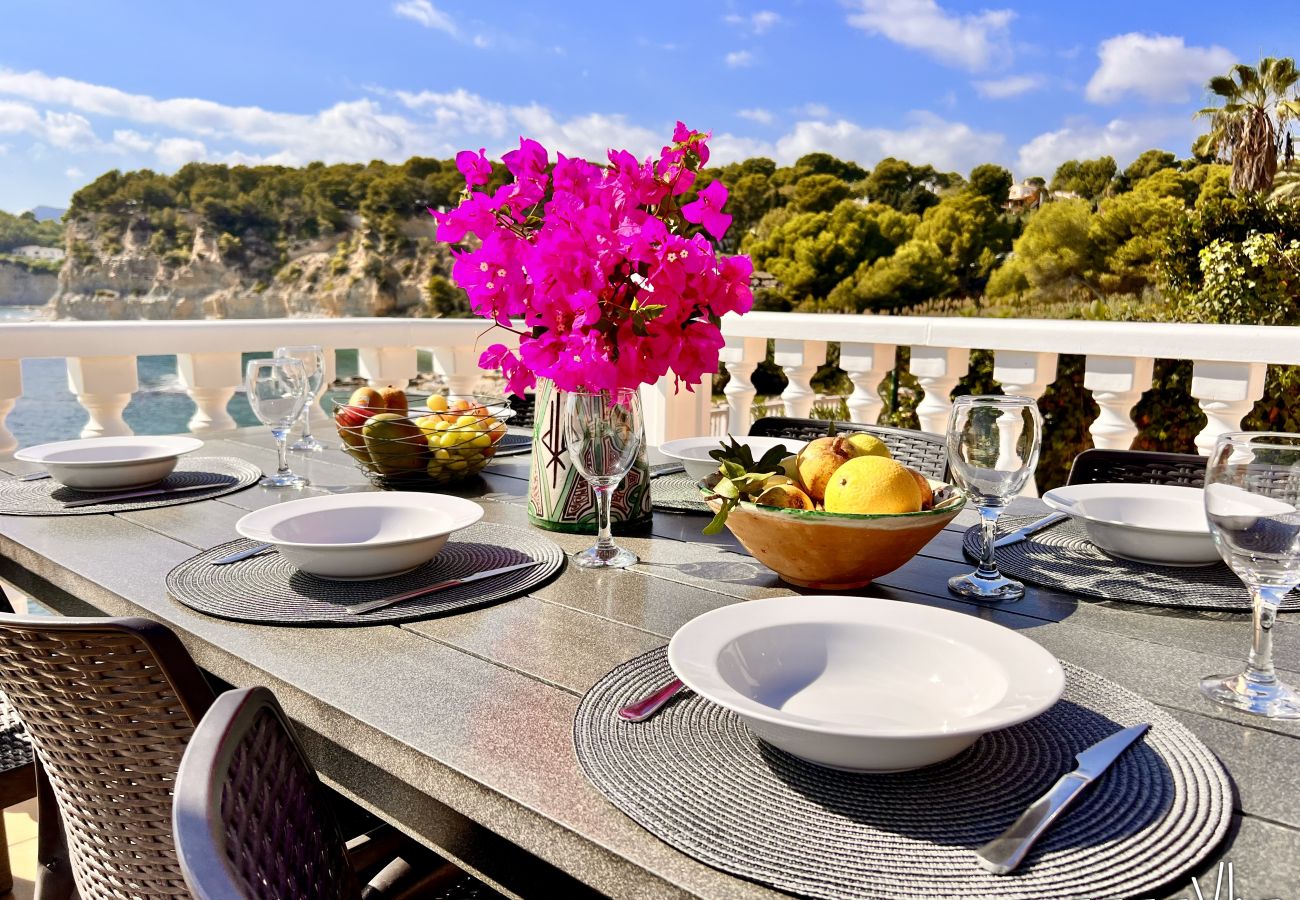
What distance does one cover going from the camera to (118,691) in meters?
0.75

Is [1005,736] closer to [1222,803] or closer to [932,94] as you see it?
[1222,803]

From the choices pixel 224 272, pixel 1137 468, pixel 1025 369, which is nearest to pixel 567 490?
pixel 1137 468

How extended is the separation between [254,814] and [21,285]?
171 ft

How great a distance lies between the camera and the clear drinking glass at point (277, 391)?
1477mm

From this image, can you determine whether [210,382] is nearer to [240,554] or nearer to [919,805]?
[240,554]

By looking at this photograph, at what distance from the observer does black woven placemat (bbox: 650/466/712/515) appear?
4.63 feet

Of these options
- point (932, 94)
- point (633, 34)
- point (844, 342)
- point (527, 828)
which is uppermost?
point (633, 34)

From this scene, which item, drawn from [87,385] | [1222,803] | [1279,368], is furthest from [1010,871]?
[1279,368]

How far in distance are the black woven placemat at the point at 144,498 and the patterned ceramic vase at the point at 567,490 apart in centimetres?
57

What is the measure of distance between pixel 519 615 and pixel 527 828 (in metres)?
0.38

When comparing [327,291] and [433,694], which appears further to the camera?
[327,291]

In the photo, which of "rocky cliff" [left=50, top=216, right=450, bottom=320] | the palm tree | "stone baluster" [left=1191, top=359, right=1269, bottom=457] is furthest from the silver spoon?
"rocky cliff" [left=50, top=216, right=450, bottom=320]

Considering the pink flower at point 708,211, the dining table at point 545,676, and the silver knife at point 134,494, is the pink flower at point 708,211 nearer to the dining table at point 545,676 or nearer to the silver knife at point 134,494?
the dining table at point 545,676

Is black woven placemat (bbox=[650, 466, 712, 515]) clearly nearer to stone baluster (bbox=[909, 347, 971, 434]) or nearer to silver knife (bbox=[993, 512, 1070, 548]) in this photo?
silver knife (bbox=[993, 512, 1070, 548])
